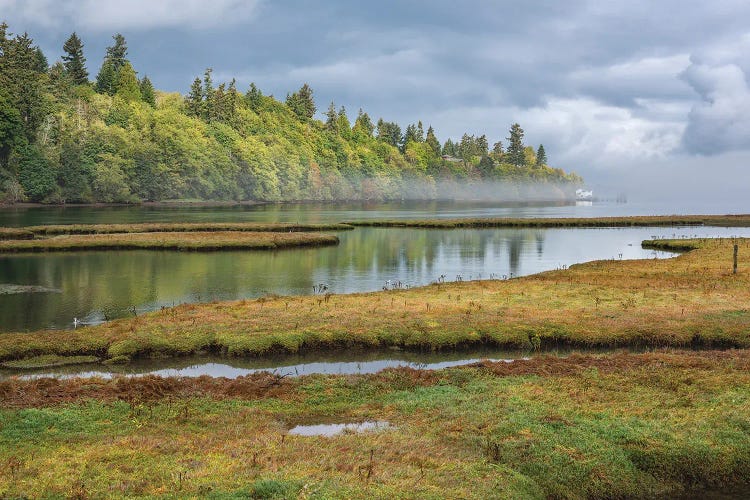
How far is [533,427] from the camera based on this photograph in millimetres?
20016

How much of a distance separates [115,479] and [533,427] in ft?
39.5

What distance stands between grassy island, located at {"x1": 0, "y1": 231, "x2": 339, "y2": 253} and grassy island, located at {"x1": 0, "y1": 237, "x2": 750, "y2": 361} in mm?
42988

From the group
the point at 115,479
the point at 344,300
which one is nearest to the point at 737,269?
the point at 344,300

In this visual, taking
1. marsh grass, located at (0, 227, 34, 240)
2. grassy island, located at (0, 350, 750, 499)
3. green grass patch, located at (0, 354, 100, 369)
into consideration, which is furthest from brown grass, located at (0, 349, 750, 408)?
A: marsh grass, located at (0, 227, 34, 240)

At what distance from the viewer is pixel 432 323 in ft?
124

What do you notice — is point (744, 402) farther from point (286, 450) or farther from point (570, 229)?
point (570, 229)

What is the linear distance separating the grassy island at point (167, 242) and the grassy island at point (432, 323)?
43.0 metres

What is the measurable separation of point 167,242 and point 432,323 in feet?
196

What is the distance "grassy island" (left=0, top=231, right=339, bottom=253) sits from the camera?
83062 millimetres

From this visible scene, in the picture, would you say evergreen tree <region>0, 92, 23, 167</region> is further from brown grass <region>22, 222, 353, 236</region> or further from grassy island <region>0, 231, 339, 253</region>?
grassy island <region>0, 231, 339, 253</region>

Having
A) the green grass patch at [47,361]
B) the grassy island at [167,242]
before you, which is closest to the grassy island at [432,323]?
the green grass patch at [47,361]

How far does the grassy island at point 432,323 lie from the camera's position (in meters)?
33.9

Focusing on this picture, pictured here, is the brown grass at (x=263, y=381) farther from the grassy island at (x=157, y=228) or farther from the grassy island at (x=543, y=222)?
the grassy island at (x=543, y=222)

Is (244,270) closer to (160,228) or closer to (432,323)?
(432,323)
